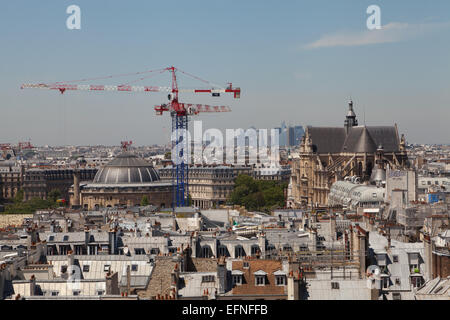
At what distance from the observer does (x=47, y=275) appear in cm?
3048

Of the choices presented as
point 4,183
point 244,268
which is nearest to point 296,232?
point 244,268

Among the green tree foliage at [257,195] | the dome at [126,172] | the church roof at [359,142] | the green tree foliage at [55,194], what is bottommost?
the green tree foliage at [55,194]

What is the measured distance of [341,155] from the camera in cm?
11850

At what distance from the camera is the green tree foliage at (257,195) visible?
110938 mm

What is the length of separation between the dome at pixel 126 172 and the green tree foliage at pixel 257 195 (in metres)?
14.4

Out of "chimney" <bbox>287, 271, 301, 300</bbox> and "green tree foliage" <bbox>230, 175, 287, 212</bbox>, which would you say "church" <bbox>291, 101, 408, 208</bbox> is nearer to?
"green tree foliage" <bbox>230, 175, 287, 212</bbox>

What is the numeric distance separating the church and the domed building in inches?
803

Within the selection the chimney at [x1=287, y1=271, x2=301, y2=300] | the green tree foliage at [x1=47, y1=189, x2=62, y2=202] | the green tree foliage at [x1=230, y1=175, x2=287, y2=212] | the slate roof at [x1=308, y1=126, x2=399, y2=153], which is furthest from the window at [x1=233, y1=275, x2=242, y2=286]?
the green tree foliage at [x1=47, y1=189, x2=62, y2=202]

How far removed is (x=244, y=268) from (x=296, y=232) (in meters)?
13.6

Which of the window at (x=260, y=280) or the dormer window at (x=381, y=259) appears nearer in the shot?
the window at (x=260, y=280)

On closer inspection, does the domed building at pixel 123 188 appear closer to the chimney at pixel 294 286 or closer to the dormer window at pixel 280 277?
the dormer window at pixel 280 277

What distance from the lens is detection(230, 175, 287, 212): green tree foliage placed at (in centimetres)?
11094

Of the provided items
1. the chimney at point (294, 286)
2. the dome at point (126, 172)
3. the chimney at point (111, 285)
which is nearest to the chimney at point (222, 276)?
the chimney at point (294, 286)

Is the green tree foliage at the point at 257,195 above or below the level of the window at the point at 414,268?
below
